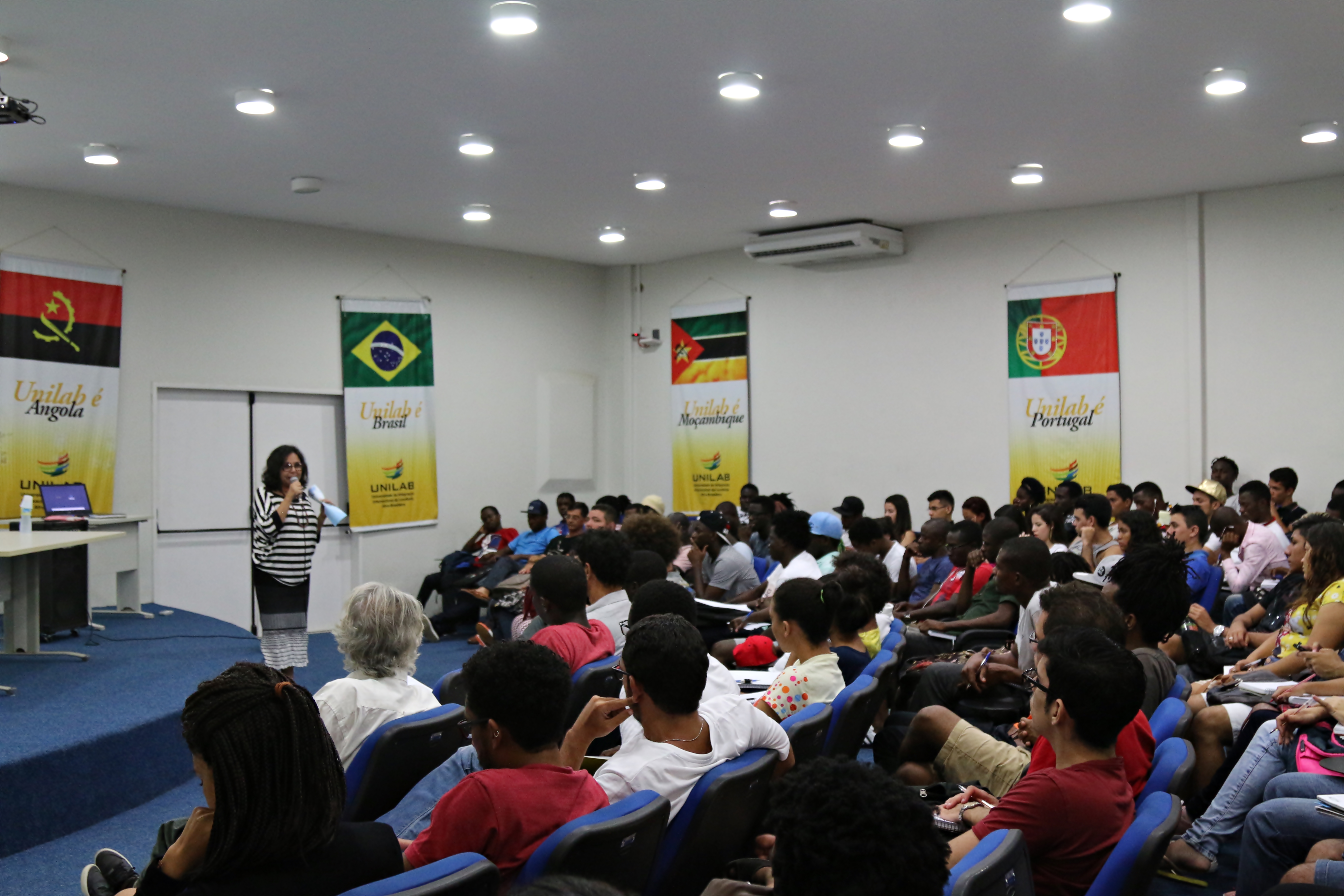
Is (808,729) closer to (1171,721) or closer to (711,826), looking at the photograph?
(711,826)

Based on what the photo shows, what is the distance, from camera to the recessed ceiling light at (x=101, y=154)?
7.07m

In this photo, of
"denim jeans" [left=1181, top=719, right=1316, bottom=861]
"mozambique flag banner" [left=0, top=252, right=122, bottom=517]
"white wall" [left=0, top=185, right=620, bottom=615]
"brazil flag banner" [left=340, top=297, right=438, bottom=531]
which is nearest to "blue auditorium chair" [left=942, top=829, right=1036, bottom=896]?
"denim jeans" [left=1181, top=719, right=1316, bottom=861]

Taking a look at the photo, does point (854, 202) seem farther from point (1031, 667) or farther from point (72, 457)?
point (72, 457)

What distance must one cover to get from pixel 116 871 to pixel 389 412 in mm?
8194

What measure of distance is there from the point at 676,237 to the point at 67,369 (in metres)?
5.47

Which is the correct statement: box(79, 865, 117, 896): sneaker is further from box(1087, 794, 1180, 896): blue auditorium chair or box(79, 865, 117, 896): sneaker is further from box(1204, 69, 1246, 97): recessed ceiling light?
box(1204, 69, 1246, 97): recessed ceiling light

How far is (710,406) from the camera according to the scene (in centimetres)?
1141

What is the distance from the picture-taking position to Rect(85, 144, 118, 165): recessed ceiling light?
7070 millimetres

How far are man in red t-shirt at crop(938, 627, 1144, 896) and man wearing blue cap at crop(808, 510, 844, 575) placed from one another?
423 cm

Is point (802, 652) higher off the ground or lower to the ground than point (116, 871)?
higher

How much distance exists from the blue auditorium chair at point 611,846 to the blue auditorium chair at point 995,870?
604mm

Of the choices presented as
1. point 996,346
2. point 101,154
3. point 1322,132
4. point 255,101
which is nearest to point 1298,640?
point 1322,132

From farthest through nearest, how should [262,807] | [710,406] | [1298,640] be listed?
[710,406] < [1298,640] < [262,807]

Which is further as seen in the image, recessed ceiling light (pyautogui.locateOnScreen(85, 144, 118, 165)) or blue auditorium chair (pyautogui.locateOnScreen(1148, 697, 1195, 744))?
recessed ceiling light (pyautogui.locateOnScreen(85, 144, 118, 165))
